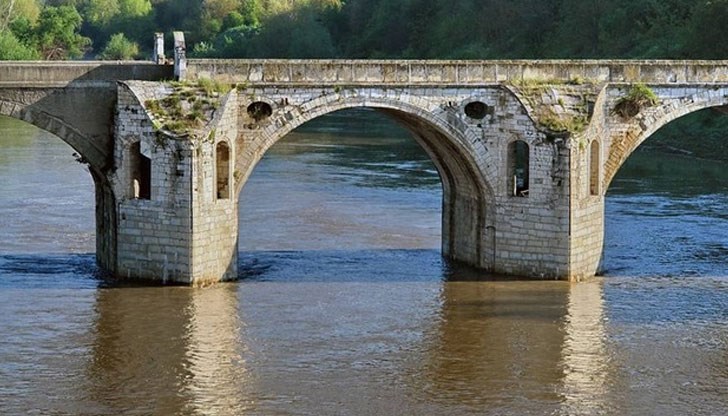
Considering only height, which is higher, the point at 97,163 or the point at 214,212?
the point at 97,163

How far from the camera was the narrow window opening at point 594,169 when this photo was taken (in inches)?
1416

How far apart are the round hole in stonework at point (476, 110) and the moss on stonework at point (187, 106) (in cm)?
623

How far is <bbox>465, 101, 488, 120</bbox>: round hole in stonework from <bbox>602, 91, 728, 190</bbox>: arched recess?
357 cm

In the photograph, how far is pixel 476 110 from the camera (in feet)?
117

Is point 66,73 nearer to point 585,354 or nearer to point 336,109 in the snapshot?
point 336,109

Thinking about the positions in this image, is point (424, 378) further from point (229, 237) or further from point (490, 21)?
point (490, 21)

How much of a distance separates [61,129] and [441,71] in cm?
957

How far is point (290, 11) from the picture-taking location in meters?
103

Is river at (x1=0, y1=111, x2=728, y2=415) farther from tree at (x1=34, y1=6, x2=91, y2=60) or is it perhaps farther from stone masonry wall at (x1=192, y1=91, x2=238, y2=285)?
tree at (x1=34, y1=6, x2=91, y2=60)

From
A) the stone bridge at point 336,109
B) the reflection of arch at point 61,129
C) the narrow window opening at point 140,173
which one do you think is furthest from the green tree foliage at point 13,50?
the narrow window opening at point 140,173

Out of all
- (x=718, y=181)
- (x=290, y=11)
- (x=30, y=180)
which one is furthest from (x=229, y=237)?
(x=290, y=11)

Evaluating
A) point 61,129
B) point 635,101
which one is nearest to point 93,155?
point 61,129

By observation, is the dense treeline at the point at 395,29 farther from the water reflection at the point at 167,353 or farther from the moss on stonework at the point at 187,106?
the water reflection at the point at 167,353

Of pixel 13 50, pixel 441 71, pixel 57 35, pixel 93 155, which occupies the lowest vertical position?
pixel 93 155
